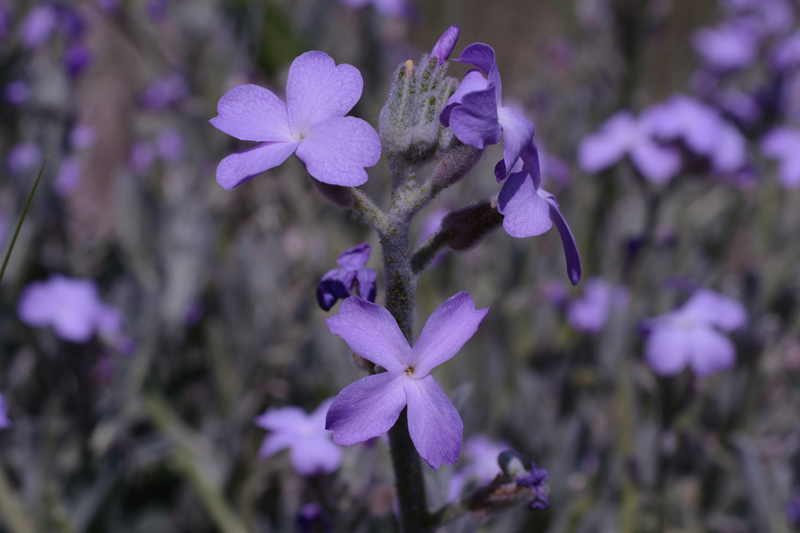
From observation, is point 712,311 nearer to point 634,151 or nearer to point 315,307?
point 634,151

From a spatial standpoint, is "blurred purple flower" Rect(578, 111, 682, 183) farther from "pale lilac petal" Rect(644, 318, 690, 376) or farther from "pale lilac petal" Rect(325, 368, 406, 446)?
"pale lilac petal" Rect(325, 368, 406, 446)

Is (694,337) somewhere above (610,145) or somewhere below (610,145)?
below

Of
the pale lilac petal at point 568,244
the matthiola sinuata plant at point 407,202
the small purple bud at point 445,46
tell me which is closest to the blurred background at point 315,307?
the matthiola sinuata plant at point 407,202

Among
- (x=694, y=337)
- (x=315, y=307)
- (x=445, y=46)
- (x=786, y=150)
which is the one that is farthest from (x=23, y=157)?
(x=786, y=150)

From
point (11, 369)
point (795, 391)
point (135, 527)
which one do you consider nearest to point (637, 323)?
point (795, 391)

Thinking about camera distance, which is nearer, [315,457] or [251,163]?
[251,163]

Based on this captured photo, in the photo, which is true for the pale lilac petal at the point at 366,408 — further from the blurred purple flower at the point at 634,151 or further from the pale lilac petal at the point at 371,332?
the blurred purple flower at the point at 634,151
